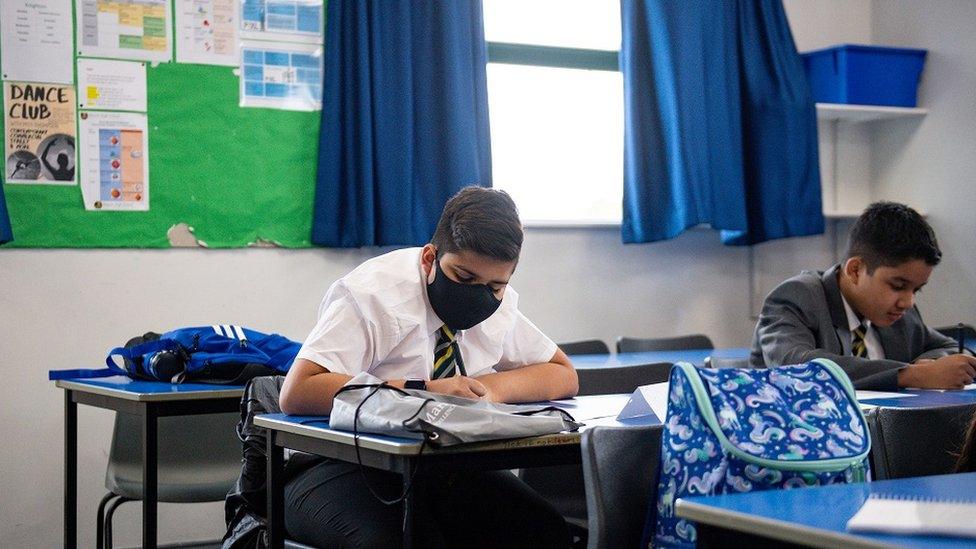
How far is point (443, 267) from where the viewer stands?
2424 millimetres

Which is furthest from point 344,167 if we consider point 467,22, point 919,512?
point 919,512

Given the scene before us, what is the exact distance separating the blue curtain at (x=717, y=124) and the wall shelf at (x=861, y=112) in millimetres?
113

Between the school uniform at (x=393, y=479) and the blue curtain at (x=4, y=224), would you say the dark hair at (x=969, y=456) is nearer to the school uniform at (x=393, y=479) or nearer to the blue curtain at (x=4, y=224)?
the school uniform at (x=393, y=479)

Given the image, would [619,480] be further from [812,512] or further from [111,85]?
[111,85]

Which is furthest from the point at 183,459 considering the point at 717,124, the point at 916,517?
the point at 717,124

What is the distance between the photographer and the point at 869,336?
312cm

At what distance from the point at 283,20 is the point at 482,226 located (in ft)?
7.77

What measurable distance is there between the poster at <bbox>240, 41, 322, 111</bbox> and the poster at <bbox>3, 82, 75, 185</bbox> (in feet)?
2.10

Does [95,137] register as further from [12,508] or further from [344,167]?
[12,508]

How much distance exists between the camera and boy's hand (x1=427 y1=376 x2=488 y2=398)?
7.27 ft

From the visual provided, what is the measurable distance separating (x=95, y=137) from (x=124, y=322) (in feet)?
2.18

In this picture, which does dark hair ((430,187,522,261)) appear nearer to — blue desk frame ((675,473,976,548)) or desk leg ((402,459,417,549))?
desk leg ((402,459,417,549))

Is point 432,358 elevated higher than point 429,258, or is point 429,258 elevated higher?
point 429,258

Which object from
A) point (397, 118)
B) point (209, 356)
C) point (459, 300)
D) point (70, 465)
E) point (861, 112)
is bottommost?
point (70, 465)
